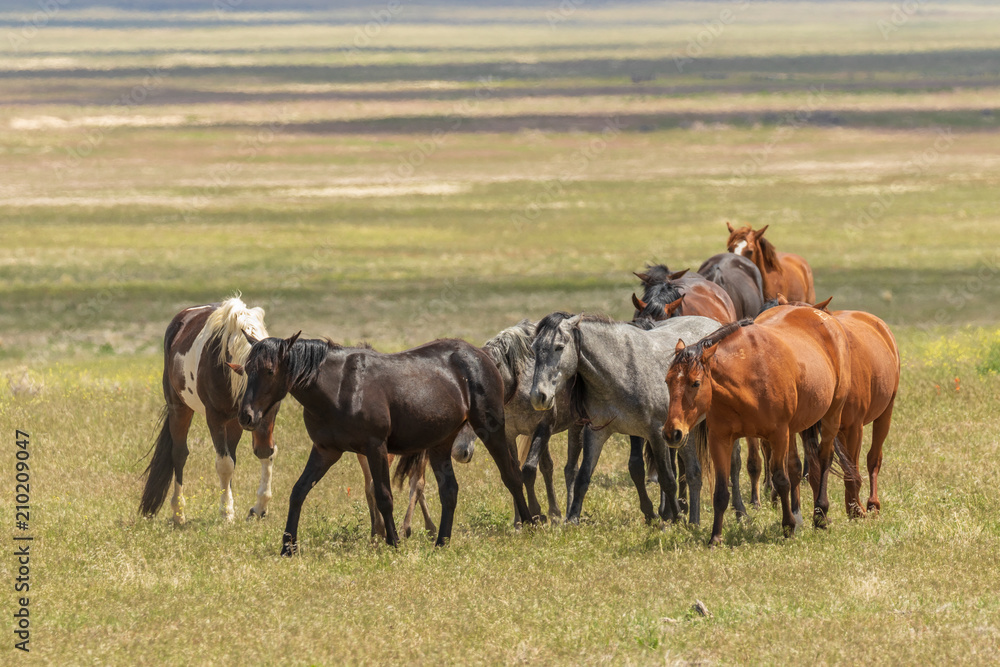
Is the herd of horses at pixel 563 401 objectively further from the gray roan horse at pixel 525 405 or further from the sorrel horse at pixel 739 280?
the sorrel horse at pixel 739 280

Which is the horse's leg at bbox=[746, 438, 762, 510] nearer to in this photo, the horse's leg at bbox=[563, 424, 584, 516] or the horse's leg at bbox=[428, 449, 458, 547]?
the horse's leg at bbox=[563, 424, 584, 516]

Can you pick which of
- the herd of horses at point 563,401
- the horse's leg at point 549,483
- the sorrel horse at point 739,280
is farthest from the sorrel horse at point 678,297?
the horse's leg at point 549,483

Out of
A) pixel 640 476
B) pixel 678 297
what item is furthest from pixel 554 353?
pixel 678 297

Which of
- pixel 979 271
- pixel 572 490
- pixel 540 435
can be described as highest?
pixel 540 435

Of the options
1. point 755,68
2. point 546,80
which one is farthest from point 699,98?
point 755,68

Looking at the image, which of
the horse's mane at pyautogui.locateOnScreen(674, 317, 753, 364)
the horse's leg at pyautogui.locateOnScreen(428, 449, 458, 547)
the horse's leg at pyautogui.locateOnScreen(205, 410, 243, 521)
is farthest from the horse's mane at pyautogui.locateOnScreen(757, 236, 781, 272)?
the horse's leg at pyautogui.locateOnScreen(205, 410, 243, 521)

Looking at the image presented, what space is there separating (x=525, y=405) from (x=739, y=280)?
572 cm

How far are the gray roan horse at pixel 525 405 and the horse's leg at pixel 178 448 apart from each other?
124 inches

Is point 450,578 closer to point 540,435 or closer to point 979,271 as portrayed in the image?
point 540,435

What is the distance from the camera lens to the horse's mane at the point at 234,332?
35.0 ft

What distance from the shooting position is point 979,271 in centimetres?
3203

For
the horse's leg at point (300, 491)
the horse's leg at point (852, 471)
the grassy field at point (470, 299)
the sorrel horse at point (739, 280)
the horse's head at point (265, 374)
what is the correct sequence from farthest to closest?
the sorrel horse at point (739, 280) → the horse's leg at point (852, 471) → the horse's leg at point (300, 491) → the horse's head at point (265, 374) → the grassy field at point (470, 299)

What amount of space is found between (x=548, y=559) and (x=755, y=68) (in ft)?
378

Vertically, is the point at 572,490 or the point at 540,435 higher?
the point at 540,435
